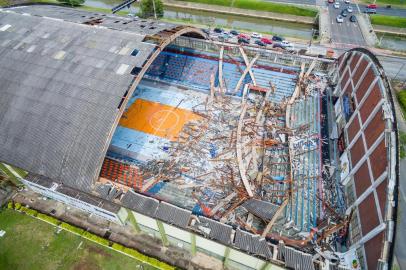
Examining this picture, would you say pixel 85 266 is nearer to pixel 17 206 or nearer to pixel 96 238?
pixel 96 238

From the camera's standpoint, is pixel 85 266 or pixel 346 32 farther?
pixel 346 32

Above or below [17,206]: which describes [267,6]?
above

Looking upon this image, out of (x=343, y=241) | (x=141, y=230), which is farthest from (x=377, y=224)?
(x=141, y=230)

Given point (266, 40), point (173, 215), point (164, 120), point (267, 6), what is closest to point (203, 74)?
point (164, 120)

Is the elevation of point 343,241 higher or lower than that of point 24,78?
lower

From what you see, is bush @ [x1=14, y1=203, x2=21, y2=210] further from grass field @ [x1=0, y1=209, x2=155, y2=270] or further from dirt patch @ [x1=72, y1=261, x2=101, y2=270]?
dirt patch @ [x1=72, y1=261, x2=101, y2=270]

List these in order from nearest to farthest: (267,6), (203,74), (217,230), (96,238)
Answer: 1. (217,230)
2. (96,238)
3. (203,74)
4. (267,6)

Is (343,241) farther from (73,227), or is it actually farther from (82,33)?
(82,33)

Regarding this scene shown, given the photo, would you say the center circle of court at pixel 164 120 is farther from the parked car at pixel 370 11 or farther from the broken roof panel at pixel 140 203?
the parked car at pixel 370 11
